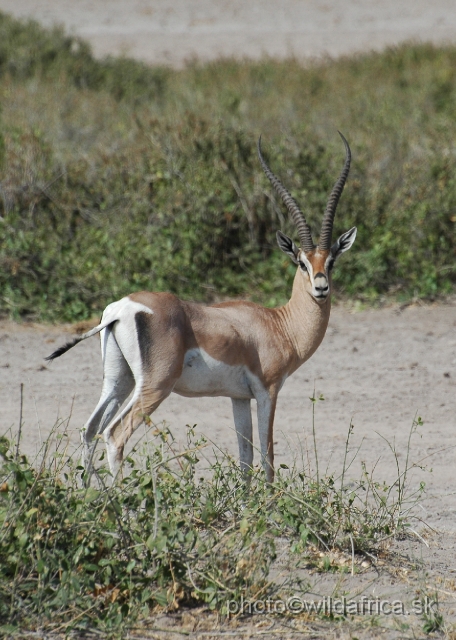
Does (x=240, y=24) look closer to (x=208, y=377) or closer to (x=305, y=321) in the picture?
(x=305, y=321)

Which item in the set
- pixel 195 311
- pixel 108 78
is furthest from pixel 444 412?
pixel 108 78

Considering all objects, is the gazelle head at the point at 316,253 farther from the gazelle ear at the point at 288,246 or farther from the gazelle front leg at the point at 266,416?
the gazelle front leg at the point at 266,416

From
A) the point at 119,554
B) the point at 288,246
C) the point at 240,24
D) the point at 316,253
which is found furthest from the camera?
the point at 240,24

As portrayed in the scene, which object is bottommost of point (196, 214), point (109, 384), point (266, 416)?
point (266, 416)

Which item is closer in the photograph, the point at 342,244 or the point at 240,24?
the point at 342,244

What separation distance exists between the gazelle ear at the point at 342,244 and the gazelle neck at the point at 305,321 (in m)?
0.27

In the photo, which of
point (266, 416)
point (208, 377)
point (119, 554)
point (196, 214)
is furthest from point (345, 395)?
point (119, 554)

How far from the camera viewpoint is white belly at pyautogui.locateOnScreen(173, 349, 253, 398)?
17.6 feet

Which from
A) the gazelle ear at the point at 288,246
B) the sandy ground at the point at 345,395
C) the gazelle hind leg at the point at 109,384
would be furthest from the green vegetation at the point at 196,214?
the gazelle hind leg at the point at 109,384

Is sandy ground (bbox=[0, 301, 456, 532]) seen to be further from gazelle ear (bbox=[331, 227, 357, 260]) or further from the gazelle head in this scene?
gazelle ear (bbox=[331, 227, 357, 260])

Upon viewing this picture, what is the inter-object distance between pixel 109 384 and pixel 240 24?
27.0 meters

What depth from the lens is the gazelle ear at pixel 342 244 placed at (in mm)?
5903

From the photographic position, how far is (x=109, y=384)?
538 centimetres

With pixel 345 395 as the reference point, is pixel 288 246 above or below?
above
